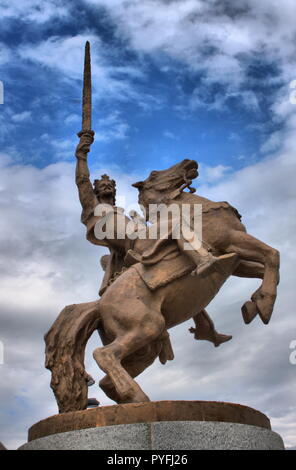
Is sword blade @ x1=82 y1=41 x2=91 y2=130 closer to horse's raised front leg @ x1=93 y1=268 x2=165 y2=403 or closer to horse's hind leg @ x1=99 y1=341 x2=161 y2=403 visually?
horse's raised front leg @ x1=93 y1=268 x2=165 y2=403

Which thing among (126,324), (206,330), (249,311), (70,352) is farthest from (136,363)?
(249,311)

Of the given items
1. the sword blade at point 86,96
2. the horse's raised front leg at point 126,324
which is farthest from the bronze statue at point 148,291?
the sword blade at point 86,96

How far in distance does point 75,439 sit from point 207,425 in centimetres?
110

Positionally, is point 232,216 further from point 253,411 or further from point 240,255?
point 253,411

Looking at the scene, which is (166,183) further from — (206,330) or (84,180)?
(206,330)

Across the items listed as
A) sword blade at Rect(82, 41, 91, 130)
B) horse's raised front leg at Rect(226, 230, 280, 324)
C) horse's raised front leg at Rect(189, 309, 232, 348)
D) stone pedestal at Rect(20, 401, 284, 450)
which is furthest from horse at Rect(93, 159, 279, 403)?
sword blade at Rect(82, 41, 91, 130)

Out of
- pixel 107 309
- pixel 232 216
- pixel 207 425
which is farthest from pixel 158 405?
pixel 232 216

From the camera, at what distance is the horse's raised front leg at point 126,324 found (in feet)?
18.6

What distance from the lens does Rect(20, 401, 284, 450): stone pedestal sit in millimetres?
4711

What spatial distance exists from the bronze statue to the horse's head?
2cm

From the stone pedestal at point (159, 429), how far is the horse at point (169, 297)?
580 mm

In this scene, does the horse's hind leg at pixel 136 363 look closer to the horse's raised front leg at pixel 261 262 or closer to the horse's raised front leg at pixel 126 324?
the horse's raised front leg at pixel 126 324

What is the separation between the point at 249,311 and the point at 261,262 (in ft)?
1.87

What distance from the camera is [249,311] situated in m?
6.52
